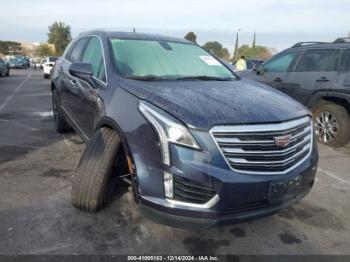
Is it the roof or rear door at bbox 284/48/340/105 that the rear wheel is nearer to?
→ rear door at bbox 284/48/340/105

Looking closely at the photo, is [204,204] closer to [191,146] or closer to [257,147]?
[191,146]

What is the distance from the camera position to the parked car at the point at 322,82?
20.4 feet

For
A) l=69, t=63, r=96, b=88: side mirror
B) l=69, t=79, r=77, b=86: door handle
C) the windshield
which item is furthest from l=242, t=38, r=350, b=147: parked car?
l=69, t=63, r=96, b=88: side mirror

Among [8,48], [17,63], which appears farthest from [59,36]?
[17,63]

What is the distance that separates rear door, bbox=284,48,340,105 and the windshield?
269 centimetres

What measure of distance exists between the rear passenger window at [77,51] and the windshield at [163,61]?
3.53ft

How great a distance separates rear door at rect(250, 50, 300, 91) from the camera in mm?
7146

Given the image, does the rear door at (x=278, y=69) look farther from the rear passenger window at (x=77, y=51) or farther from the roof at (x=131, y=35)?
the rear passenger window at (x=77, y=51)

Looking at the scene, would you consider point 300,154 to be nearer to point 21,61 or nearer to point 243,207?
point 243,207

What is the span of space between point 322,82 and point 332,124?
736mm

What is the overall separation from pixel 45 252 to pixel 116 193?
3.75ft

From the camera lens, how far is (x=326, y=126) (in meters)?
6.52

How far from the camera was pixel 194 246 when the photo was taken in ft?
9.98

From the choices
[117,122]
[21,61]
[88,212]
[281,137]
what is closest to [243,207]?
[281,137]
